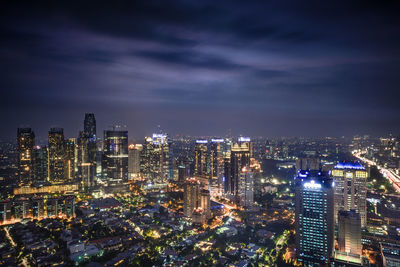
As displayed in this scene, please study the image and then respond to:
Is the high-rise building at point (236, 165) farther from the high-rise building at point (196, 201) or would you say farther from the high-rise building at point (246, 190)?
the high-rise building at point (196, 201)

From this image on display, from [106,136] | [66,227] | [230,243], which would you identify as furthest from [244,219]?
[106,136]

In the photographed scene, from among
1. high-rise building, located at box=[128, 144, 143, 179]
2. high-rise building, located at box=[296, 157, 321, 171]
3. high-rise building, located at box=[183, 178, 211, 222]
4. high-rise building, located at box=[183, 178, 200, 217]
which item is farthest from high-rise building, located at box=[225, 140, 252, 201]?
high-rise building, located at box=[128, 144, 143, 179]

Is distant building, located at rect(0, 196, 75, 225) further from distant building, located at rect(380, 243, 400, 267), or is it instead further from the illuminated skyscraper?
distant building, located at rect(380, 243, 400, 267)

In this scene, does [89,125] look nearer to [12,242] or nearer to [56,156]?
[56,156]

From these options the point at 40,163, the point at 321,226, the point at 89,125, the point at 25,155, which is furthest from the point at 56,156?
the point at 321,226

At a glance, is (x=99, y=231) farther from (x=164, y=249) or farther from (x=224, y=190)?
(x=224, y=190)

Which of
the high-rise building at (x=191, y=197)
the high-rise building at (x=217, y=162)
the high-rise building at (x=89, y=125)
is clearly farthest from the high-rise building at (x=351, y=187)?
the high-rise building at (x=89, y=125)
